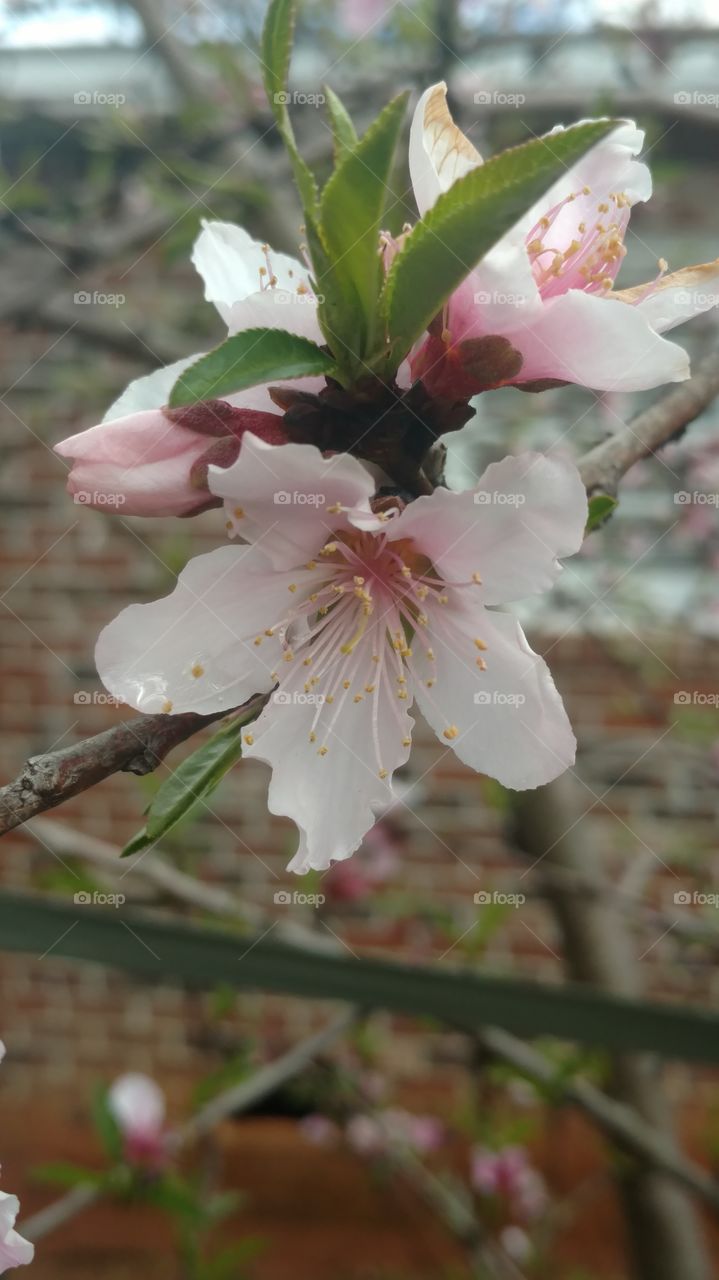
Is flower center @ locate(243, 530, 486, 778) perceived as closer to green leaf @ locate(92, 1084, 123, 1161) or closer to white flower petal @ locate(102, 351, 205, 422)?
white flower petal @ locate(102, 351, 205, 422)

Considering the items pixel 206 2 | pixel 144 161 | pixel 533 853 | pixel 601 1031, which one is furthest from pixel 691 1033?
pixel 206 2

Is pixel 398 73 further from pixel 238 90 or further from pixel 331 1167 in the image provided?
pixel 331 1167

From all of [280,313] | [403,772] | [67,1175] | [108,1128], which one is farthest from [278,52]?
[108,1128]

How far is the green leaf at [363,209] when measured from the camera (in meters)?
0.37

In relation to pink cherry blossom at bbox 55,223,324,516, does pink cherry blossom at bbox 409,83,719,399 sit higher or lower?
higher

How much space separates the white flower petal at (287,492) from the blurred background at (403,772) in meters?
0.73

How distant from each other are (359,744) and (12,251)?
61.7 inches

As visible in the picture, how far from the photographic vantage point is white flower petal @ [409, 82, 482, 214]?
0.43 metres

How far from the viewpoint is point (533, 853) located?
4.29ft

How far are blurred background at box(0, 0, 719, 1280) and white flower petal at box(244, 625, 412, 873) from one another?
0.67 m

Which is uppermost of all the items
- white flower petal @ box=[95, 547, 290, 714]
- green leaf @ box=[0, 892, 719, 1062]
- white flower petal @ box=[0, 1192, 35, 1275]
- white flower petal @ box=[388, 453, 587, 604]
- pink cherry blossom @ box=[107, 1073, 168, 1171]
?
white flower petal @ box=[388, 453, 587, 604]

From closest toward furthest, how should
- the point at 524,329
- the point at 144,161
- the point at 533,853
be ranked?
the point at 524,329, the point at 533,853, the point at 144,161

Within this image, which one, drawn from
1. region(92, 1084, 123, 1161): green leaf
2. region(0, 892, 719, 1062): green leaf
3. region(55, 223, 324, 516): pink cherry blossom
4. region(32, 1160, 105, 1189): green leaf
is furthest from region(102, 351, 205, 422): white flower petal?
region(92, 1084, 123, 1161): green leaf

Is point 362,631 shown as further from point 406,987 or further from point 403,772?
point 403,772
